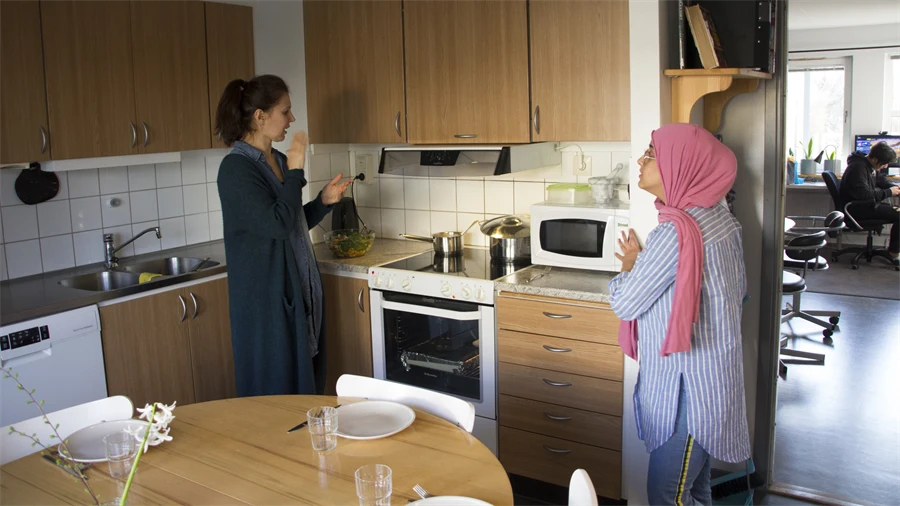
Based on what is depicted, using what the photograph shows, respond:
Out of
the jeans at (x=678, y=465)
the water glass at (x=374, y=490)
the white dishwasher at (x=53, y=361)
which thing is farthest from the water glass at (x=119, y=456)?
the jeans at (x=678, y=465)

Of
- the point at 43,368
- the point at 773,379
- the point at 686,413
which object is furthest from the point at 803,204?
the point at 43,368

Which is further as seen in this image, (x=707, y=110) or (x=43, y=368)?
(x=707, y=110)

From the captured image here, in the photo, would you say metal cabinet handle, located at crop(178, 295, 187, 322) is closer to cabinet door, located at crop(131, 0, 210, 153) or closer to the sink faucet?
the sink faucet

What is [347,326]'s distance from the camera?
146 inches

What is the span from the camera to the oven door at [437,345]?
3260 millimetres

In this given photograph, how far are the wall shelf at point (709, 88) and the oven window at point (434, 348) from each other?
3.70 feet

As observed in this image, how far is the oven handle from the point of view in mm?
3242

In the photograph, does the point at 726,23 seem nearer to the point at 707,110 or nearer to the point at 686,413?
the point at 707,110

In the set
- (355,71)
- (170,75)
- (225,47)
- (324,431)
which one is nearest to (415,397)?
(324,431)

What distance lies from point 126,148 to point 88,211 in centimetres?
39

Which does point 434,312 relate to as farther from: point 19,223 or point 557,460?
point 19,223

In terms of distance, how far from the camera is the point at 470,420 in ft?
6.73

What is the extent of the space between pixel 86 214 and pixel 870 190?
714 cm

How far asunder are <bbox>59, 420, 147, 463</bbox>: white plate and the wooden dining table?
48mm
